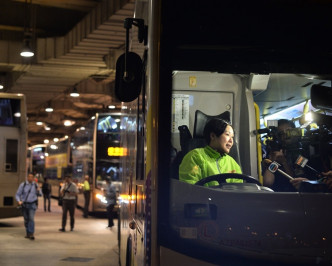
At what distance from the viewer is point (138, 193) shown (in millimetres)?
4969

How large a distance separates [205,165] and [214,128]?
33 cm

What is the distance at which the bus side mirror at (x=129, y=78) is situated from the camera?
4.46 m

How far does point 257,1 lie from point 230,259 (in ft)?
6.11

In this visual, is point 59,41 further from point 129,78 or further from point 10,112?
point 129,78

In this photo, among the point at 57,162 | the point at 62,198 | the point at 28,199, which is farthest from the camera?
the point at 57,162

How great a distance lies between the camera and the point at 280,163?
469 centimetres

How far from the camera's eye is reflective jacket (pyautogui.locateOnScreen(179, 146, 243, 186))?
448cm

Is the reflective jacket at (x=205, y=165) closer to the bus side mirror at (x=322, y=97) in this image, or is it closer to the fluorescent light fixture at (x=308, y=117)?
the fluorescent light fixture at (x=308, y=117)

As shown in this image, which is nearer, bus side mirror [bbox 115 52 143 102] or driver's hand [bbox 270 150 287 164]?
bus side mirror [bbox 115 52 143 102]

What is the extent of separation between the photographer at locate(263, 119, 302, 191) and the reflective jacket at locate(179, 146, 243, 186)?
238 mm

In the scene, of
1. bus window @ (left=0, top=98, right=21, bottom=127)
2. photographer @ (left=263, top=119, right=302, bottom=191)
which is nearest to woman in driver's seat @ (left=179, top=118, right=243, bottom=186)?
photographer @ (left=263, top=119, right=302, bottom=191)

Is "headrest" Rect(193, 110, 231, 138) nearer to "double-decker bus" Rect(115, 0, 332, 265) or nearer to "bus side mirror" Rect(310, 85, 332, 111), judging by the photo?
"double-decker bus" Rect(115, 0, 332, 265)

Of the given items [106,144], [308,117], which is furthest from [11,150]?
[308,117]

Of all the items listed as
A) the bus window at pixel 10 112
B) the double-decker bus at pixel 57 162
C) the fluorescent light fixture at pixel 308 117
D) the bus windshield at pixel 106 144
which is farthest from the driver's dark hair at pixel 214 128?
the double-decker bus at pixel 57 162
